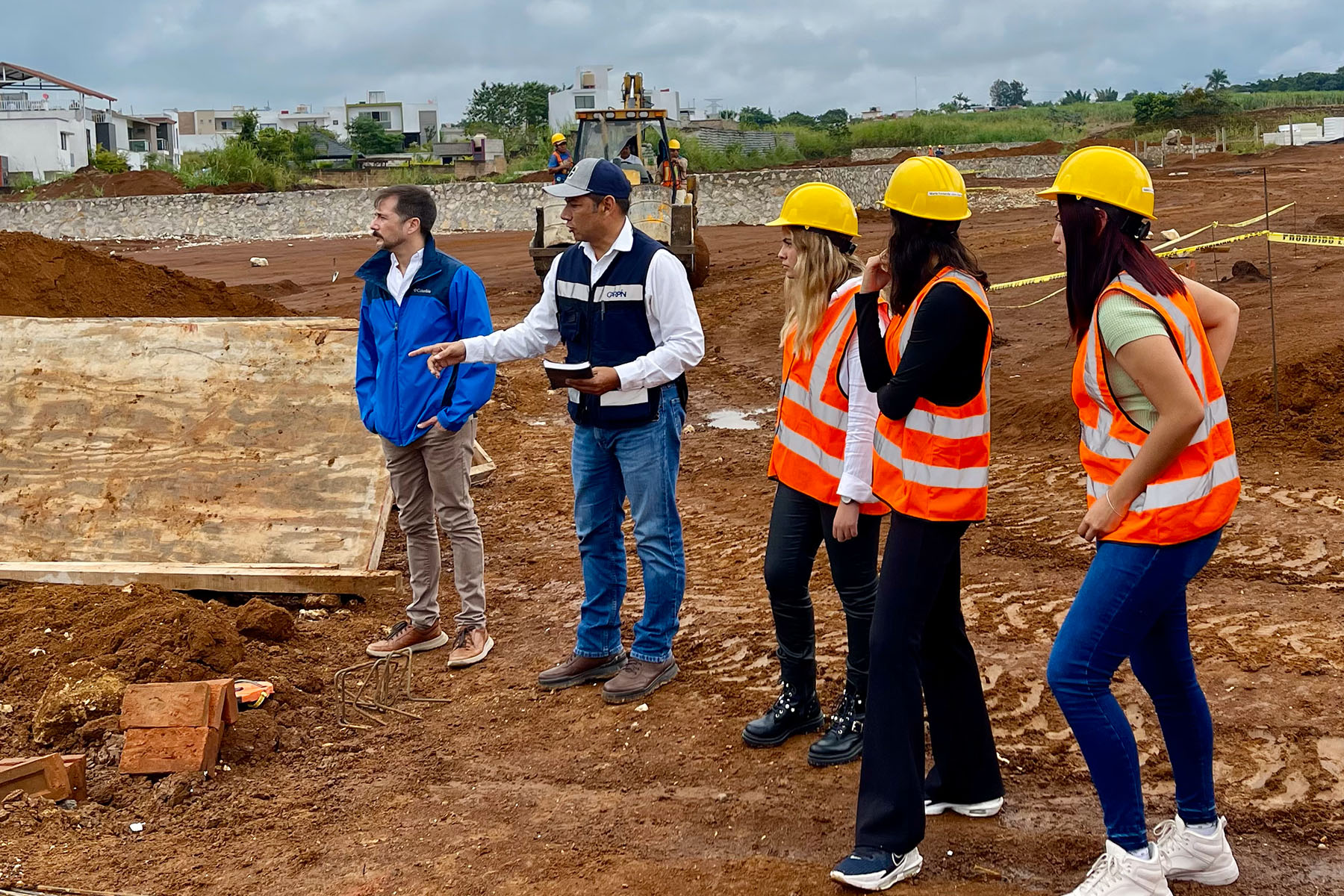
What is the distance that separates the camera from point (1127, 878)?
3.10 meters

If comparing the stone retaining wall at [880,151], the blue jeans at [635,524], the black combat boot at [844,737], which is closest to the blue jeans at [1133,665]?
the black combat boot at [844,737]

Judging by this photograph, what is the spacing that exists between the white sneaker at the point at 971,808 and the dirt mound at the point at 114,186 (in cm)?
3786

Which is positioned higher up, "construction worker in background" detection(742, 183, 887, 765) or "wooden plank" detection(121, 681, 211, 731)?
"construction worker in background" detection(742, 183, 887, 765)

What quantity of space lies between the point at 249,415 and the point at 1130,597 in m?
5.34

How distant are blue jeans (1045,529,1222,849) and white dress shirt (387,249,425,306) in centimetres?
332

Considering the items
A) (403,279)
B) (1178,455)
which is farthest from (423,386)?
(1178,455)

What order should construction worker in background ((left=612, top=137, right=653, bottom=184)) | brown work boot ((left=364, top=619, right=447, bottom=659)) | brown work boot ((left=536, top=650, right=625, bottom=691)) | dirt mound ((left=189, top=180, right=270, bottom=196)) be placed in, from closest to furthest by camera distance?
brown work boot ((left=536, top=650, right=625, bottom=691))
brown work boot ((left=364, top=619, right=447, bottom=659))
construction worker in background ((left=612, top=137, right=653, bottom=184))
dirt mound ((left=189, top=180, right=270, bottom=196))

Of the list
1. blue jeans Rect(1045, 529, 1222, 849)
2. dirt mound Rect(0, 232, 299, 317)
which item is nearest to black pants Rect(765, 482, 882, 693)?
blue jeans Rect(1045, 529, 1222, 849)

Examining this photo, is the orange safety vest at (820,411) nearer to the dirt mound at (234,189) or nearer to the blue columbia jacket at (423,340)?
the blue columbia jacket at (423,340)

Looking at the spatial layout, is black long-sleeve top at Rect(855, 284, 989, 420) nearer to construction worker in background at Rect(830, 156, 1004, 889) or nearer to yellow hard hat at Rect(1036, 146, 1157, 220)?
construction worker in background at Rect(830, 156, 1004, 889)

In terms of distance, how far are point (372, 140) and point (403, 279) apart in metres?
69.1

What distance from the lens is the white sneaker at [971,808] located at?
3.78m

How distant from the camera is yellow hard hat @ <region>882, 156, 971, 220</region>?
333 centimetres

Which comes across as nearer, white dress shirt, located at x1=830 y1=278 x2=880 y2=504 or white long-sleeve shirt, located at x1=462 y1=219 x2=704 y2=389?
white dress shirt, located at x1=830 y1=278 x2=880 y2=504
